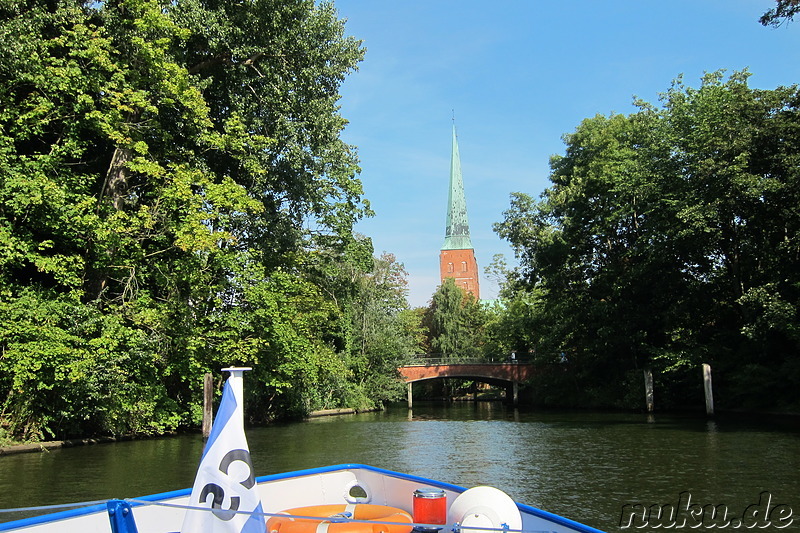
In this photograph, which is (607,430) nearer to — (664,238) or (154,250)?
(664,238)

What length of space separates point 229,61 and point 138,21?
3994 millimetres

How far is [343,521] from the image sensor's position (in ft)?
15.5

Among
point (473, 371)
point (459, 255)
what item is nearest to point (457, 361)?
point (473, 371)

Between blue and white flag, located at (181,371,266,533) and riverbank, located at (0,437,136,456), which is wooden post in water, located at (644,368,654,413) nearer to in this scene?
riverbank, located at (0,437,136,456)

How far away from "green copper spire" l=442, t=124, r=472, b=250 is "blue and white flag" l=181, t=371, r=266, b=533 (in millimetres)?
96140

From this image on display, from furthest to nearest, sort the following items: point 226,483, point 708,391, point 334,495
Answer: point 708,391
point 334,495
point 226,483

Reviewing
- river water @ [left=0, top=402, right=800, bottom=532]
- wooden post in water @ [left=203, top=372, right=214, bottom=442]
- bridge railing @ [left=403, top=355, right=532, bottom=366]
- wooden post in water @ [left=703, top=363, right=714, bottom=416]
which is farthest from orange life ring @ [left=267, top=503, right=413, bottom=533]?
bridge railing @ [left=403, top=355, right=532, bottom=366]

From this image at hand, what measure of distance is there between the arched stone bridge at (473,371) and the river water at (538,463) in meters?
23.1

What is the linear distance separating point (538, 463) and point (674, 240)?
17266 millimetres

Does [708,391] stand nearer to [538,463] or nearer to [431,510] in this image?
[538,463]

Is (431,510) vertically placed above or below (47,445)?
above

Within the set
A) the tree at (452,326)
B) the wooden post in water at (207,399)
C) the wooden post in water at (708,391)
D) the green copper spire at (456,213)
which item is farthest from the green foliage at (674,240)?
the green copper spire at (456,213)

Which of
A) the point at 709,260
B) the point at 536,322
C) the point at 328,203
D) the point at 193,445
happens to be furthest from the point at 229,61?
the point at 536,322

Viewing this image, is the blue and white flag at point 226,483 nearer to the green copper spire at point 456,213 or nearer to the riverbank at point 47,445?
the riverbank at point 47,445
